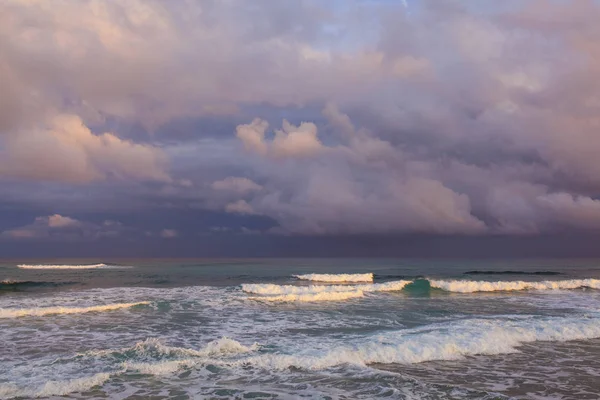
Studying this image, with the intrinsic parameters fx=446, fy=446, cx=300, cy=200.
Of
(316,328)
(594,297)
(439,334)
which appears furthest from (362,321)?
(594,297)

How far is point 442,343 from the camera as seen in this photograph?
50.9ft

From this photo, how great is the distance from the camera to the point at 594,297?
34.1 metres

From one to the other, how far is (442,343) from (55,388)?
11.9m

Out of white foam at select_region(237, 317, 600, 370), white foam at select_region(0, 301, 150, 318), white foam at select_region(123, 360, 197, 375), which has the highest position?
white foam at select_region(237, 317, 600, 370)

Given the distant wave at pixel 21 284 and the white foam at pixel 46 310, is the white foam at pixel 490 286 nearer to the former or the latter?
the white foam at pixel 46 310

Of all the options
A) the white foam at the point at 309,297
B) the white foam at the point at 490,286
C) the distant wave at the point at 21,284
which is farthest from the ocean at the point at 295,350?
the distant wave at the point at 21,284

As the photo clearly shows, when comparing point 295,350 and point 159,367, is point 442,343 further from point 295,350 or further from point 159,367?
point 159,367

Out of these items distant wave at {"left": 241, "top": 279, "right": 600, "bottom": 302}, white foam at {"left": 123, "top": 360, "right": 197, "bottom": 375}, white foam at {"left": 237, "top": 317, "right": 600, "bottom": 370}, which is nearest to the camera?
white foam at {"left": 123, "top": 360, "right": 197, "bottom": 375}

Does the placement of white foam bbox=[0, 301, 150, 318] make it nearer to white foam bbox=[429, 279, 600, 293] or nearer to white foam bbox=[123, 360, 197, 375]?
white foam bbox=[123, 360, 197, 375]

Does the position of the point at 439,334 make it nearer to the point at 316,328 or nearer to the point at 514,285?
the point at 316,328

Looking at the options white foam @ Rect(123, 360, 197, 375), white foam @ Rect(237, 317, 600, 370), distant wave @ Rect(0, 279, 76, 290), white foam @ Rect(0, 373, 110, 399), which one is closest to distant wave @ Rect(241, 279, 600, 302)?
white foam @ Rect(237, 317, 600, 370)

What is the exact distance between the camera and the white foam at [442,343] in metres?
13.8

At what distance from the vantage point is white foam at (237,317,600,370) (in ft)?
45.1

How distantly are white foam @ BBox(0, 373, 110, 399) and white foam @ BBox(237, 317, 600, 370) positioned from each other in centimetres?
441
